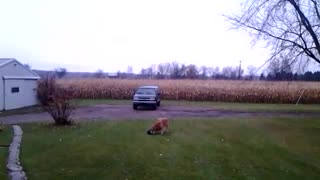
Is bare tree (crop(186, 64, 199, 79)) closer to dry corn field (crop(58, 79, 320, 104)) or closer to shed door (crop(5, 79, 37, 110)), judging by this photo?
dry corn field (crop(58, 79, 320, 104))

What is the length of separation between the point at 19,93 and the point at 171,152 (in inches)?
928

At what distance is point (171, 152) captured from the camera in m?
13.2

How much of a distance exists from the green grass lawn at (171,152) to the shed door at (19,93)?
11.9 m

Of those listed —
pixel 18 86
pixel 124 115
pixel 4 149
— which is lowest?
pixel 124 115

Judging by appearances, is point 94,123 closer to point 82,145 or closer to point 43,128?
point 43,128

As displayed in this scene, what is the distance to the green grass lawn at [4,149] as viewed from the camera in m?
10.1

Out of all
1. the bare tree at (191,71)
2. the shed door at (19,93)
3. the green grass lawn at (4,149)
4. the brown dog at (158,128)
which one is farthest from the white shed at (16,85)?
the bare tree at (191,71)

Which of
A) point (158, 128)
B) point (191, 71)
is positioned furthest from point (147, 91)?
point (191, 71)

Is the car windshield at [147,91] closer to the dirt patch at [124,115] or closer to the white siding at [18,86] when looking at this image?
the dirt patch at [124,115]

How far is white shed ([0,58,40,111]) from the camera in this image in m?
30.8

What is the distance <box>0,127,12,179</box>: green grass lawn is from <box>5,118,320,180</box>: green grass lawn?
22.4 inches

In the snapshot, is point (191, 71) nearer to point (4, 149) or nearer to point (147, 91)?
point (147, 91)

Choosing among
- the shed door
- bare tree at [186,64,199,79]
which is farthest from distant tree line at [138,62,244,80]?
the shed door

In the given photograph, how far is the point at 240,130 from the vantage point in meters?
19.3
